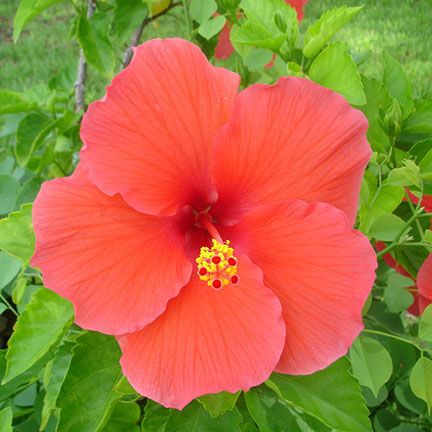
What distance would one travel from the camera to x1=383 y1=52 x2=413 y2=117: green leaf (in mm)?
1213

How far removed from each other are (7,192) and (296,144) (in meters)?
0.91

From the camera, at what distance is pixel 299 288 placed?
34.6 inches

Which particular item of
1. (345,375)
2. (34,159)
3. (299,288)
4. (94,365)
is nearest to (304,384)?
Result: (345,375)

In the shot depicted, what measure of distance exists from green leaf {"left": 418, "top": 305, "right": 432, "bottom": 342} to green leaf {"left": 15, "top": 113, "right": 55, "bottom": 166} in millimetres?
905

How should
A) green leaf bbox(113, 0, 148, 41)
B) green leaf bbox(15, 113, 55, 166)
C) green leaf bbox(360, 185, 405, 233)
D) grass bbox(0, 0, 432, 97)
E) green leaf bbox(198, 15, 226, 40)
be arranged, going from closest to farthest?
green leaf bbox(360, 185, 405, 233), green leaf bbox(198, 15, 226, 40), green leaf bbox(113, 0, 148, 41), green leaf bbox(15, 113, 55, 166), grass bbox(0, 0, 432, 97)

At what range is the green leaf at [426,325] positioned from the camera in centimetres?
104

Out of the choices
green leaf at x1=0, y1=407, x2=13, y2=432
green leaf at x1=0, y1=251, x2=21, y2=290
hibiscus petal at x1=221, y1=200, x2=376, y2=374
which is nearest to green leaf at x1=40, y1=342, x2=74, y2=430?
green leaf at x1=0, y1=407, x2=13, y2=432

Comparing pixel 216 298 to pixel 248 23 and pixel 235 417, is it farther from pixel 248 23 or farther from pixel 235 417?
pixel 248 23

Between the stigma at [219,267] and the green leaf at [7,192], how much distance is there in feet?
2.62

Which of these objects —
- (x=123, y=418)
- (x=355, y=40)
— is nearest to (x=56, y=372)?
(x=123, y=418)

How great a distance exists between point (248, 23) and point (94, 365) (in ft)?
1.92

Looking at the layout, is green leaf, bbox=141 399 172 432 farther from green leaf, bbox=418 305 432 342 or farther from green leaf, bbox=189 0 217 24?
green leaf, bbox=189 0 217 24

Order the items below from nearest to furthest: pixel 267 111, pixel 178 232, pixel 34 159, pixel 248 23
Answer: pixel 267 111, pixel 178 232, pixel 248 23, pixel 34 159

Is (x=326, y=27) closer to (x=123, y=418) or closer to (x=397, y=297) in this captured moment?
(x=397, y=297)
